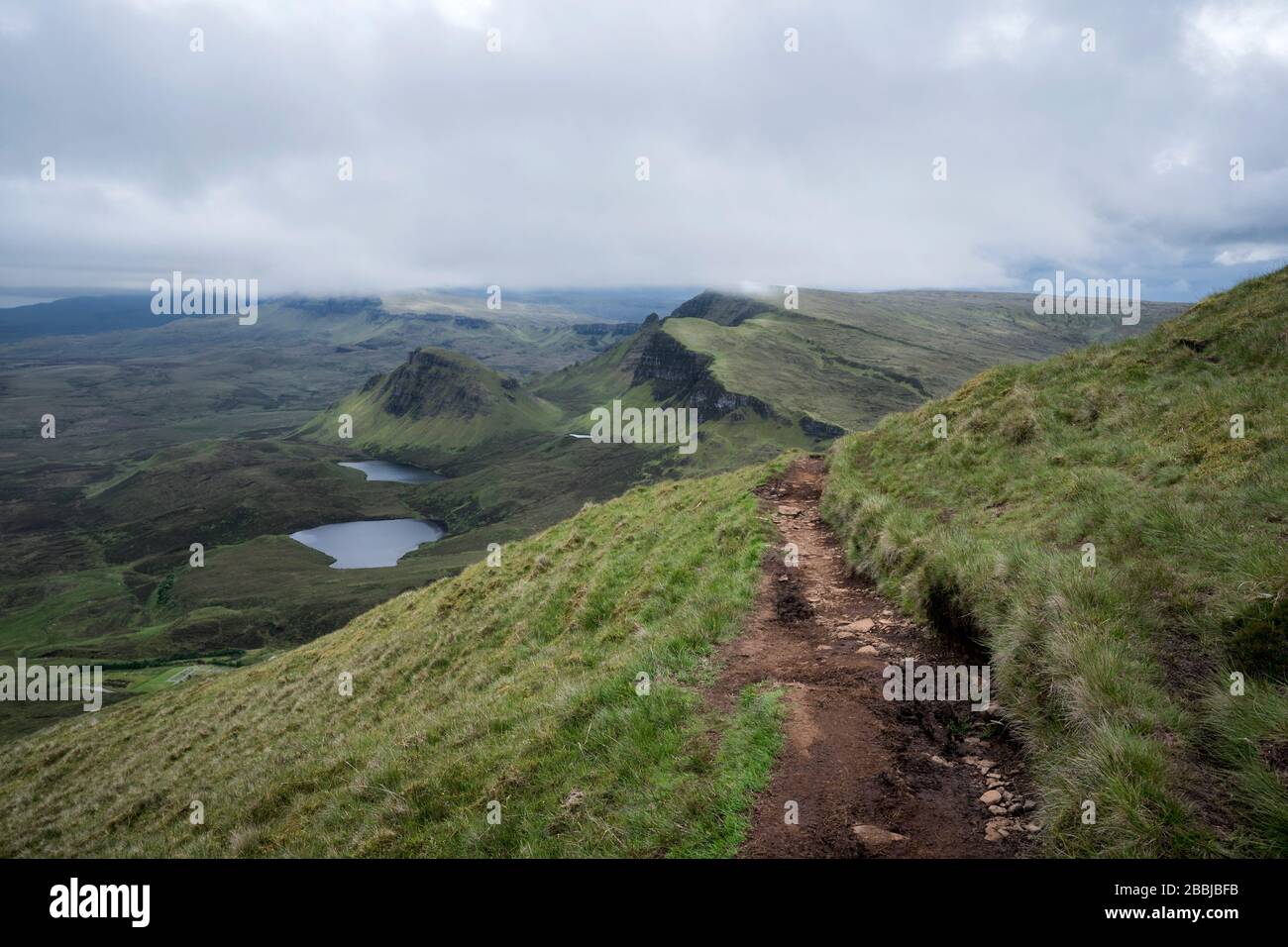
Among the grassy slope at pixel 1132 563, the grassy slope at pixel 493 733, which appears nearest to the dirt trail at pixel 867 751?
the grassy slope at pixel 493 733

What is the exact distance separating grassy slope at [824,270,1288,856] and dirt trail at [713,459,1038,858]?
69 centimetres

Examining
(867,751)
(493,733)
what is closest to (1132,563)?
(867,751)

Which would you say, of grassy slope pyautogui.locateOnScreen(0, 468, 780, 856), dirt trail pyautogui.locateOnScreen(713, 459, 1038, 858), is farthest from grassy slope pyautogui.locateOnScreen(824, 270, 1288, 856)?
grassy slope pyautogui.locateOnScreen(0, 468, 780, 856)

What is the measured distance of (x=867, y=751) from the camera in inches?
356

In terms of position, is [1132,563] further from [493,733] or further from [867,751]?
[493,733]

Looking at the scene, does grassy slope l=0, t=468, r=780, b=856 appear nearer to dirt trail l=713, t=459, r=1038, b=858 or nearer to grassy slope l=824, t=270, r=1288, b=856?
dirt trail l=713, t=459, r=1038, b=858

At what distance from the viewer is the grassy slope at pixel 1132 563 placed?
6445mm

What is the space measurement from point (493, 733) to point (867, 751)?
745 cm

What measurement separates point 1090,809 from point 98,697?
155m

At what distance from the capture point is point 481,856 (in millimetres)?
8938

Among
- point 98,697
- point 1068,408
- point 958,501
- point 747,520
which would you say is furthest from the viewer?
point 98,697

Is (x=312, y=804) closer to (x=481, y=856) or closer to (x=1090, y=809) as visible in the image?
(x=481, y=856)
